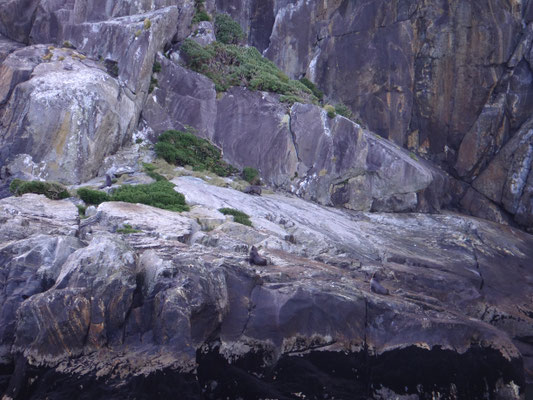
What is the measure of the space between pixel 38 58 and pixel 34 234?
571 inches

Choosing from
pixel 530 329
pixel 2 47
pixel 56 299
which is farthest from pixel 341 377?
pixel 2 47

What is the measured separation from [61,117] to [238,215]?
9552 millimetres

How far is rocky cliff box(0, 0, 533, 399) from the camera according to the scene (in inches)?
462

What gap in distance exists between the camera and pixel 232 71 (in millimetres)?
28266

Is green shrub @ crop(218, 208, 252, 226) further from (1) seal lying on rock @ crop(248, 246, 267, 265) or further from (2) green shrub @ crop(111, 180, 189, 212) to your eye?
(1) seal lying on rock @ crop(248, 246, 267, 265)

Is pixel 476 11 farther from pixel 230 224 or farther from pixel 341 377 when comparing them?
pixel 341 377

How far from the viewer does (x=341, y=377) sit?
12352 millimetres

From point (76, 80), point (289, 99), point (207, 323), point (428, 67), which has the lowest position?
point (207, 323)

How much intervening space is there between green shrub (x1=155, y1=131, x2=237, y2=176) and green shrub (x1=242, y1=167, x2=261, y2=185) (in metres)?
0.72

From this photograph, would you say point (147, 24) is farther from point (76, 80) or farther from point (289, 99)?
point (289, 99)

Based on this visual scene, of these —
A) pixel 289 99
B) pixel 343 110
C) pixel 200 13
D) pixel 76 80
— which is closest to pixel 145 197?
pixel 76 80

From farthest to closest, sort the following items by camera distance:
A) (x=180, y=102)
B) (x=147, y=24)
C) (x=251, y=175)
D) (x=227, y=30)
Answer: (x=227, y=30) → (x=180, y=102) → (x=147, y=24) → (x=251, y=175)

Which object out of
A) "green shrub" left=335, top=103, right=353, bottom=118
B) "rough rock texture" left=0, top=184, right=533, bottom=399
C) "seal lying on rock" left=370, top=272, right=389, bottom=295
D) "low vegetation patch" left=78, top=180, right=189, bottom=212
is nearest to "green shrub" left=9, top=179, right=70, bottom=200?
"low vegetation patch" left=78, top=180, right=189, bottom=212

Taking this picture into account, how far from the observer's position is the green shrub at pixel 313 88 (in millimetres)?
32500
